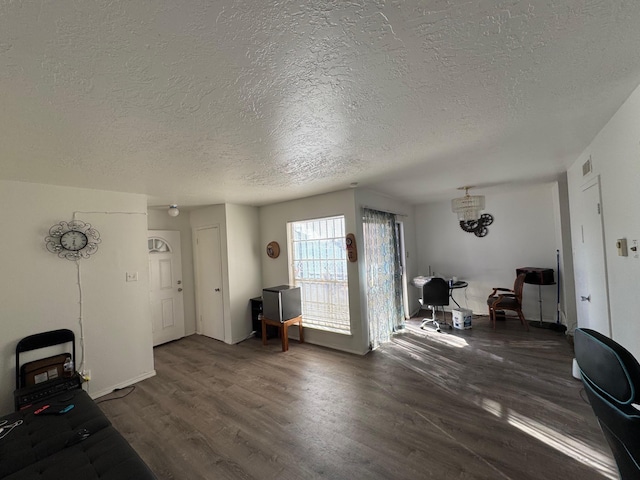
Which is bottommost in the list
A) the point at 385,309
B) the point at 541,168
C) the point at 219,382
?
the point at 219,382

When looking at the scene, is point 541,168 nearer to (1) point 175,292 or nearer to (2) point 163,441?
(2) point 163,441

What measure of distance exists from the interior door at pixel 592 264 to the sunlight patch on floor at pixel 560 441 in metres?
0.91

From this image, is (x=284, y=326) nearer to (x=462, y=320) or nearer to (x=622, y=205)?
(x=462, y=320)

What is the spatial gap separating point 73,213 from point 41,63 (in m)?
2.57

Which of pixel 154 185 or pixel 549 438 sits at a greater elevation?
pixel 154 185

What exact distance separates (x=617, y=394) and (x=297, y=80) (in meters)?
1.64

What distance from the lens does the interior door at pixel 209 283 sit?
15.2ft

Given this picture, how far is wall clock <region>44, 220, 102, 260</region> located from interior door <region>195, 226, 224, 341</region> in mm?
1772

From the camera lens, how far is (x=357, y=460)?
1.88 m

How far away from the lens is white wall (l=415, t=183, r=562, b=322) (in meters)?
4.67

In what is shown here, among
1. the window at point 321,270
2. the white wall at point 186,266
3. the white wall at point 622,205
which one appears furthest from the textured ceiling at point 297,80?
the white wall at point 186,266

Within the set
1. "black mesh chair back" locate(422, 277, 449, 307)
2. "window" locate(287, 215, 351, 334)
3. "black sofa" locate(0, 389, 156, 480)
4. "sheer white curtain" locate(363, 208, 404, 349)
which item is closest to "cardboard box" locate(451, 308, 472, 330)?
"black mesh chair back" locate(422, 277, 449, 307)

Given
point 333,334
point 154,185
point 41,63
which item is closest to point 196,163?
point 154,185

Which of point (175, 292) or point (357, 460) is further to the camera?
point (175, 292)
